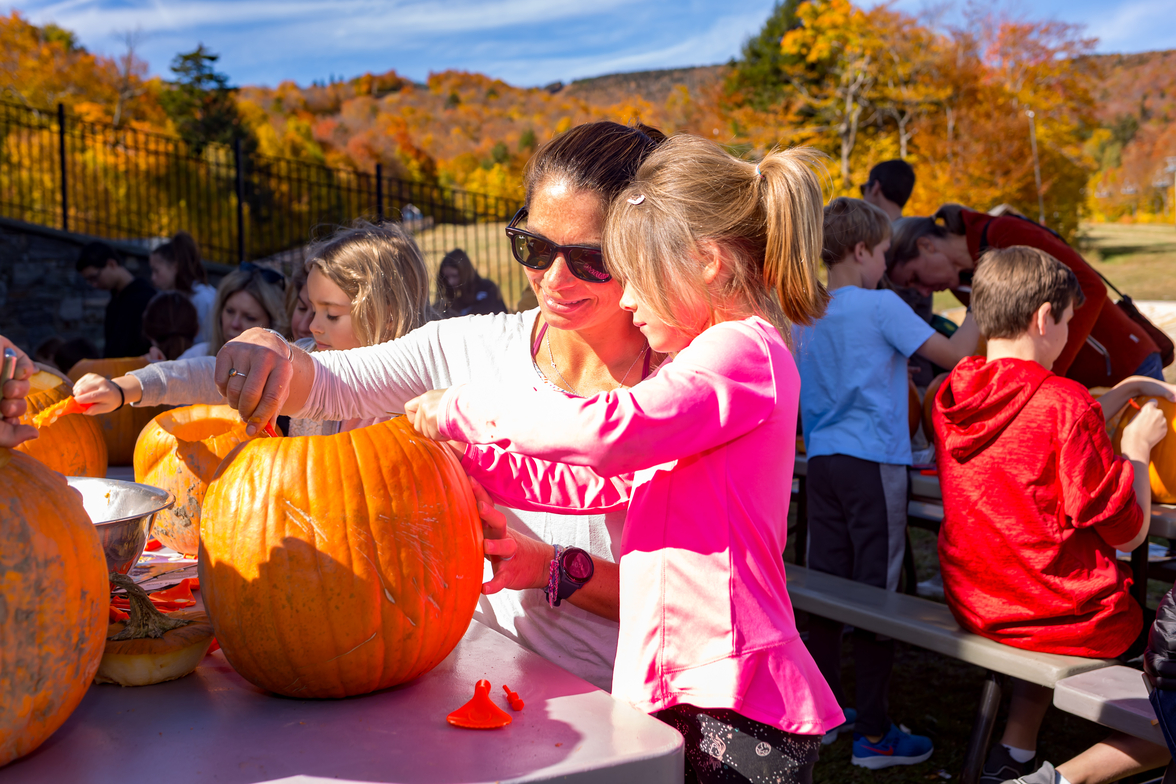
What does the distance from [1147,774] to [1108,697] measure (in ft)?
4.04

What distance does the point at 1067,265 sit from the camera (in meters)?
3.84

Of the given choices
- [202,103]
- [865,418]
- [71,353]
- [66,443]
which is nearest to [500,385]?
[66,443]

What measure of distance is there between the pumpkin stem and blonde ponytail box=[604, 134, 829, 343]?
967mm

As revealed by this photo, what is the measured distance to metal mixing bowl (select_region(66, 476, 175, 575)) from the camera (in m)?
1.61

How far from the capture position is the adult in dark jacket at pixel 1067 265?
3.73m

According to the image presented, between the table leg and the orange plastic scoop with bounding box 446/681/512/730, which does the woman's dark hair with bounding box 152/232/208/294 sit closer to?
the table leg

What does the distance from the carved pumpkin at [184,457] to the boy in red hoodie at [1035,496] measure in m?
2.42

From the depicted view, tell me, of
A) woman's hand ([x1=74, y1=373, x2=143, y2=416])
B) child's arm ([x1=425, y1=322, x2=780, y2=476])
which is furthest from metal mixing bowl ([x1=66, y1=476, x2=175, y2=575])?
child's arm ([x1=425, y1=322, x2=780, y2=476])

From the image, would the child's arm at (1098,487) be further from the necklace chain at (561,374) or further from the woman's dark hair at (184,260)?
the woman's dark hair at (184,260)

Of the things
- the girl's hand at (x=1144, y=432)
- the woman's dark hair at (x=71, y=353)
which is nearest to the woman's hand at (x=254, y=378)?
the girl's hand at (x=1144, y=432)

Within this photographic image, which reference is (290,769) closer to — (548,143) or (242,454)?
(242,454)

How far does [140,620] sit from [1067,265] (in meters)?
3.84

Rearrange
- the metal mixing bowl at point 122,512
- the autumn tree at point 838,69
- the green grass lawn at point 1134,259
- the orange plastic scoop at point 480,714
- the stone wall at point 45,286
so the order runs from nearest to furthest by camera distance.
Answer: the orange plastic scoop at point 480,714, the metal mixing bowl at point 122,512, the stone wall at point 45,286, the green grass lawn at point 1134,259, the autumn tree at point 838,69

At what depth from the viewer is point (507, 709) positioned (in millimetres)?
1293
